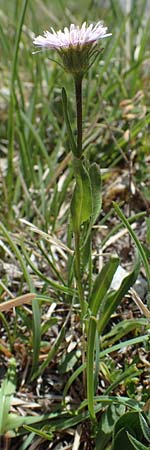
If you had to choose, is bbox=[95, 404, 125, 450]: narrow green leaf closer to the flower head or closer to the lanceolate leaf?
the lanceolate leaf

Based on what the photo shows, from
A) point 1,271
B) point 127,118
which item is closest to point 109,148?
point 127,118

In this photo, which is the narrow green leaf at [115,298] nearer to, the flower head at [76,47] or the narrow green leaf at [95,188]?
the narrow green leaf at [95,188]

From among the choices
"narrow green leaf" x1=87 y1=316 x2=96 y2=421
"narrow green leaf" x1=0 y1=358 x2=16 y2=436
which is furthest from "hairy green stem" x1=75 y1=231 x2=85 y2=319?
"narrow green leaf" x1=0 y1=358 x2=16 y2=436

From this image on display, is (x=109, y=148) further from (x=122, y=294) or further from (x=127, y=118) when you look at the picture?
(x=122, y=294)

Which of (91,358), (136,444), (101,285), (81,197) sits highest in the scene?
(81,197)

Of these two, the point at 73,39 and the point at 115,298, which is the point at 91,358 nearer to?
the point at 115,298

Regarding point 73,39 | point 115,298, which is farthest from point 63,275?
point 73,39
